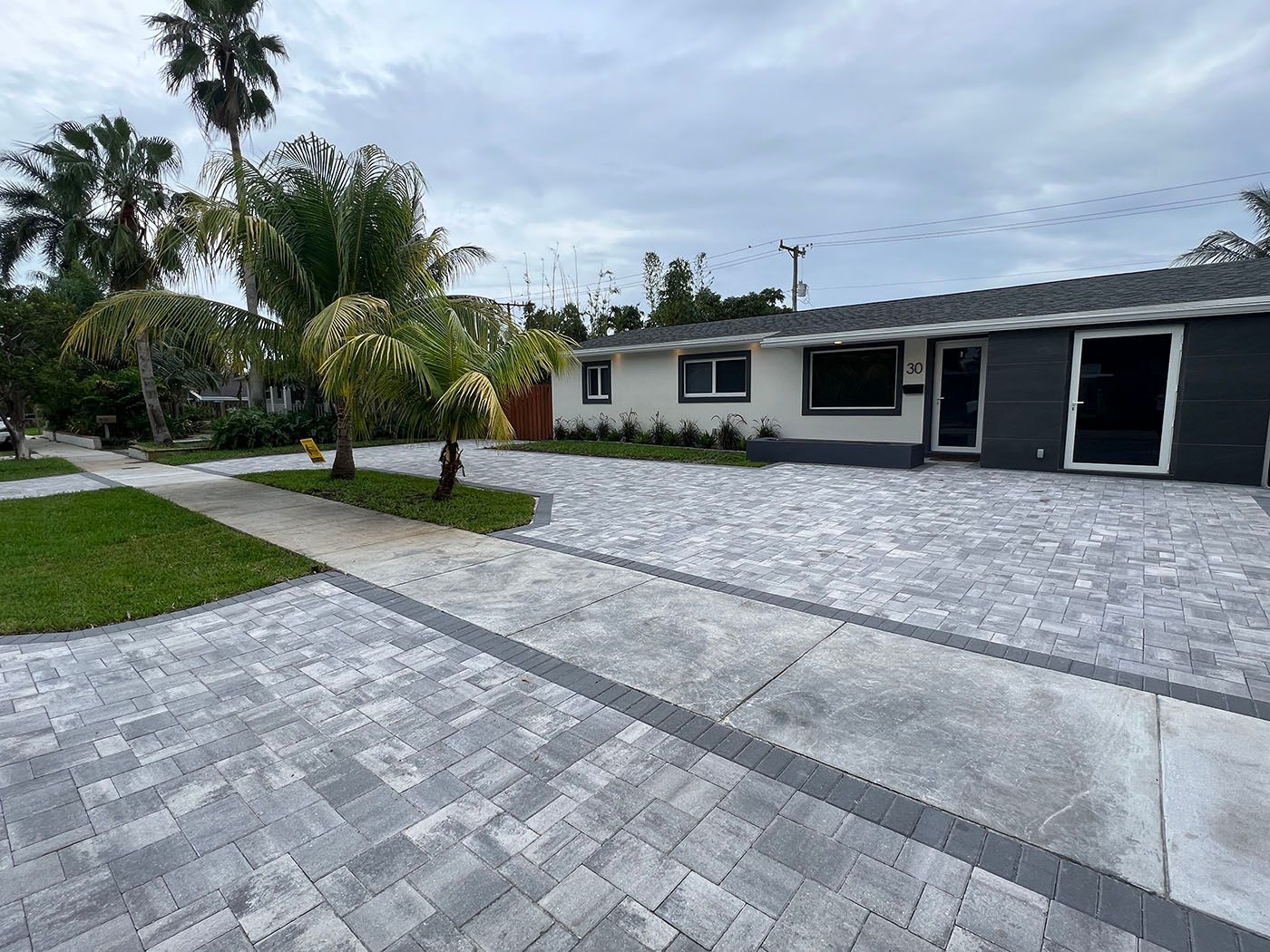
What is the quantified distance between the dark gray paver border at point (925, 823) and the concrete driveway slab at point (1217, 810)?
0.39ft

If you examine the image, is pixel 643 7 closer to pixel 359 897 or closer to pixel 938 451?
pixel 938 451

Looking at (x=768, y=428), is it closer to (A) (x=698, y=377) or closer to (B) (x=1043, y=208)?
(A) (x=698, y=377)

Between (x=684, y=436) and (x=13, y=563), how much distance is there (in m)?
11.2

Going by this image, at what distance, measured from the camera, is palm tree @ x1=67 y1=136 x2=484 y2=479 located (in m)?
7.88

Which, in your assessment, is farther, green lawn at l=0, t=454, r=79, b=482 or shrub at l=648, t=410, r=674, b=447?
shrub at l=648, t=410, r=674, b=447

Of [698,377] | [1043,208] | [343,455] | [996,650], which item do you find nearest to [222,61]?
[343,455]

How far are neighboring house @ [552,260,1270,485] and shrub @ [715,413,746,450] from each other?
9.1 inches

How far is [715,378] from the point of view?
45.8 ft

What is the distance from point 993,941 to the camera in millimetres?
1608

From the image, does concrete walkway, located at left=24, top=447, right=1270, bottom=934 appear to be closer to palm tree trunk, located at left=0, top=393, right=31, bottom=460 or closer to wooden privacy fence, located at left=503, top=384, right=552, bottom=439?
wooden privacy fence, located at left=503, top=384, right=552, bottom=439

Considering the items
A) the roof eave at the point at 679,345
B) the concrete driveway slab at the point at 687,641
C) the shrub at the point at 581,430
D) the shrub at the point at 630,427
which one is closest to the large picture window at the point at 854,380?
the roof eave at the point at 679,345

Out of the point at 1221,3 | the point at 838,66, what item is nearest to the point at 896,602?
the point at 1221,3

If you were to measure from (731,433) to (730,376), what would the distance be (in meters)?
1.39

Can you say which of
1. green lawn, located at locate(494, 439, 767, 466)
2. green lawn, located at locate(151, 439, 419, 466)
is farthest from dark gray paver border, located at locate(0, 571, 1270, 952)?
green lawn, located at locate(151, 439, 419, 466)
